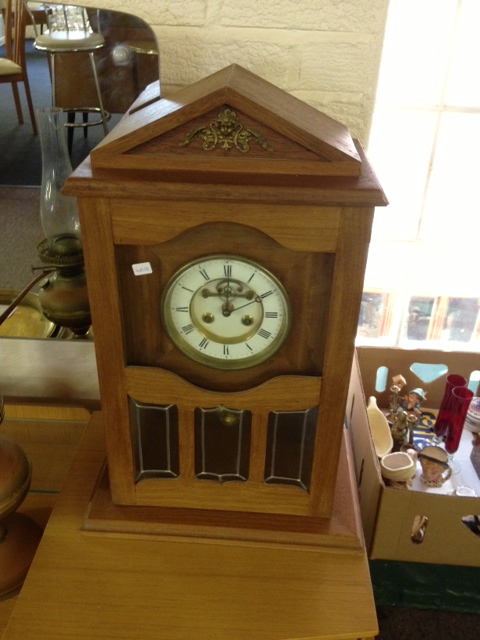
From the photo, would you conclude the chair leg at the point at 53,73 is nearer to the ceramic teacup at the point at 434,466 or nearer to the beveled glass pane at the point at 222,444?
the beveled glass pane at the point at 222,444

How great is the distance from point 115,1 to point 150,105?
284 millimetres

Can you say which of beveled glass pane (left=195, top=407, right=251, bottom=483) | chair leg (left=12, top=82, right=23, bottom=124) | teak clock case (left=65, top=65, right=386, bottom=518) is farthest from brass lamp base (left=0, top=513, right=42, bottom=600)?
chair leg (left=12, top=82, right=23, bottom=124)

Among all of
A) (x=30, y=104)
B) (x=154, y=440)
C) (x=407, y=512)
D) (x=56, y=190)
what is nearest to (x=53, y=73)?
(x=30, y=104)

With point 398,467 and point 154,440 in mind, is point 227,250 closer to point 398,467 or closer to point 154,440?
point 154,440

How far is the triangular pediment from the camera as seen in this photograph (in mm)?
631

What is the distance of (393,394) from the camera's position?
1363mm

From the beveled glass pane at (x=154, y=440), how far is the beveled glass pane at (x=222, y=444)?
0.12ft

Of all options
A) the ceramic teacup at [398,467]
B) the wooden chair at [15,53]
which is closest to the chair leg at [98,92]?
the wooden chair at [15,53]

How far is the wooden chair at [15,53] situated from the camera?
98 cm

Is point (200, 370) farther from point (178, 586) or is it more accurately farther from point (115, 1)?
point (115, 1)

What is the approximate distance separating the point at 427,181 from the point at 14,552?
1.06m

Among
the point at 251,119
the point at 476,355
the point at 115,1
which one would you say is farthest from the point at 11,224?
the point at 476,355

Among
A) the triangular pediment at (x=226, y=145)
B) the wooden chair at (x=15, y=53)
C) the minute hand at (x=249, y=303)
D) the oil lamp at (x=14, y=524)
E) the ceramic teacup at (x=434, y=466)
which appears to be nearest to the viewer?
the triangular pediment at (x=226, y=145)

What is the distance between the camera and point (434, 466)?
1206 millimetres
